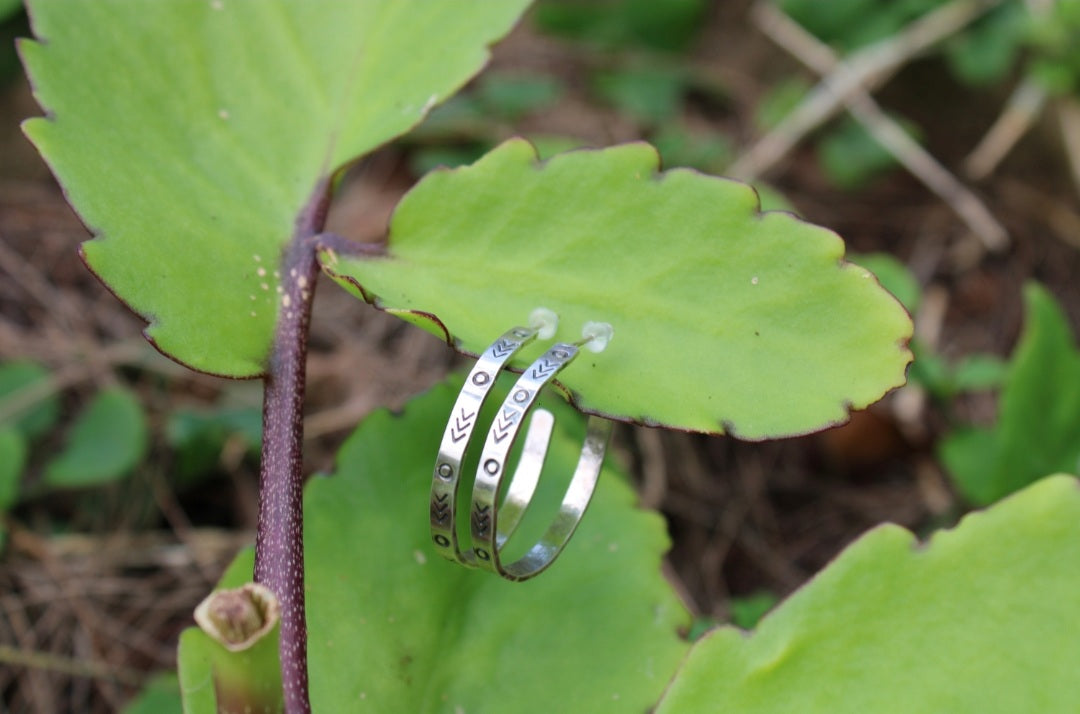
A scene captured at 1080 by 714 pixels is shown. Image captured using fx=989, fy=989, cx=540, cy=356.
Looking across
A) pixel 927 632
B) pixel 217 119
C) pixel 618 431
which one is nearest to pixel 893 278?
pixel 618 431

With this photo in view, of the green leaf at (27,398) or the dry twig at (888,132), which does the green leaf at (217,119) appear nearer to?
the green leaf at (27,398)

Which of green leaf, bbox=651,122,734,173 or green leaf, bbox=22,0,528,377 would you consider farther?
green leaf, bbox=651,122,734,173

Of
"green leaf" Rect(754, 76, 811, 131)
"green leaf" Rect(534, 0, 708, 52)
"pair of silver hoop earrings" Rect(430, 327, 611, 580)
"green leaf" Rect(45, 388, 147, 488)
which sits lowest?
"green leaf" Rect(754, 76, 811, 131)

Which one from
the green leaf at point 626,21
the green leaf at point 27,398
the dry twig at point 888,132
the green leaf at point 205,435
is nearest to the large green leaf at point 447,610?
→ the green leaf at point 205,435

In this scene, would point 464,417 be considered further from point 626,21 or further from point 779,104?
point 626,21

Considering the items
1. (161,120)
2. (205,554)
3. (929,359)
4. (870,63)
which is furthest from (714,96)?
(161,120)

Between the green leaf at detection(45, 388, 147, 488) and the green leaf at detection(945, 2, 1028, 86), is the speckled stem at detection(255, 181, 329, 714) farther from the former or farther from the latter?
the green leaf at detection(945, 2, 1028, 86)

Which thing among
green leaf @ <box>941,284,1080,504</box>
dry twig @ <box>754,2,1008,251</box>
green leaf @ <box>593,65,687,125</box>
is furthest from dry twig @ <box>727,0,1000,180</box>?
green leaf @ <box>941,284,1080,504</box>
